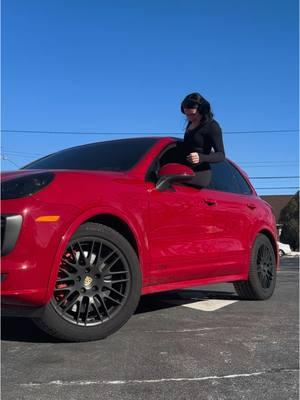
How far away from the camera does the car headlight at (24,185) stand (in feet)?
10.4

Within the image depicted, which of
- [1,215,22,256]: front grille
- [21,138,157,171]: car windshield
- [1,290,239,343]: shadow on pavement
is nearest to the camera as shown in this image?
[1,215,22,256]: front grille

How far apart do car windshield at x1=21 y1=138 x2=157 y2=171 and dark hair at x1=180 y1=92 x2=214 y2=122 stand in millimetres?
580

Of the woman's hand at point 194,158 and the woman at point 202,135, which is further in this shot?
the woman at point 202,135

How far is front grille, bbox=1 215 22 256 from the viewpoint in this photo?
3.05 metres

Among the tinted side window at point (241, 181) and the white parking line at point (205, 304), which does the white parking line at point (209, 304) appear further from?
the tinted side window at point (241, 181)

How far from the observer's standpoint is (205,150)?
4930 mm

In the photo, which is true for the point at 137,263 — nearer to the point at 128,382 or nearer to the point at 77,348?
the point at 77,348

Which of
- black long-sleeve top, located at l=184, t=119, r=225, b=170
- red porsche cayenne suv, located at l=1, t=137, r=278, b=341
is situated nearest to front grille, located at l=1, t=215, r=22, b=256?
red porsche cayenne suv, located at l=1, t=137, r=278, b=341

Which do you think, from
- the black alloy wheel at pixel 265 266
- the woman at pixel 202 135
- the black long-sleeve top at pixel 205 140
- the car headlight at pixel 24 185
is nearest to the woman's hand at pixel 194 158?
the woman at pixel 202 135

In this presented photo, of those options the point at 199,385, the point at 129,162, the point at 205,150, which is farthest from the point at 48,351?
the point at 205,150

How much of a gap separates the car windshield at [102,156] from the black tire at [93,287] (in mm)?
824

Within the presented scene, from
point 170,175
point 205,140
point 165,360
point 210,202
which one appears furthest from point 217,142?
point 165,360

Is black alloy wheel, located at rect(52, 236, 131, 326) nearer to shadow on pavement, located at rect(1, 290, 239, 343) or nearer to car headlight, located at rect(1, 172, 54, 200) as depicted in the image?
shadow on pavement, located at rect(1, 290, 239, 343)

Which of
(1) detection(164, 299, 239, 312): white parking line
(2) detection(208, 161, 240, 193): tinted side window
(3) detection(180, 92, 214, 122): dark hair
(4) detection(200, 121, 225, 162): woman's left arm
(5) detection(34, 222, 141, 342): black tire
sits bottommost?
(1) detection(164, 299, 239, 312): white parking line
